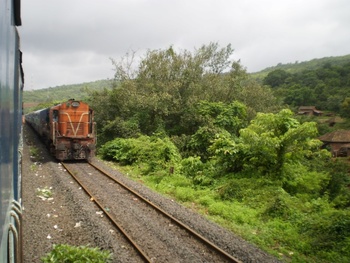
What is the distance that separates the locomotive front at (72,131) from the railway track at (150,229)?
4668mm

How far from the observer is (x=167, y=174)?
1436 cm

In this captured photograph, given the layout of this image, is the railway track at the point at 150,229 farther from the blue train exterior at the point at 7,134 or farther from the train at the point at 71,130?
the blue train exterior at the point at 7,134

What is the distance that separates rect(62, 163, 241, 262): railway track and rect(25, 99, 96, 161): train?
4668 mm

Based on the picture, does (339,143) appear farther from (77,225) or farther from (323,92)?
(77,225)

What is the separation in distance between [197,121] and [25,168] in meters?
11.2

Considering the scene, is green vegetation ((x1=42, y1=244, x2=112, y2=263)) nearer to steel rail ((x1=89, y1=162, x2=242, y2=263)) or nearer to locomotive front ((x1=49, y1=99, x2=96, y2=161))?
steel rail ((x1=89, y1=162, x2=242, y2=263))

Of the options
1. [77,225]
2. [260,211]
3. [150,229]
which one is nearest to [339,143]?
[260,211]

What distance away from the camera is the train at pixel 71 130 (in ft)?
53.3

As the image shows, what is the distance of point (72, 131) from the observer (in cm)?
1661

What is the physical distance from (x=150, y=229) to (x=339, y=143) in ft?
156

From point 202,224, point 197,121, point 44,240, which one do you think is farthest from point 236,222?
point 197,121

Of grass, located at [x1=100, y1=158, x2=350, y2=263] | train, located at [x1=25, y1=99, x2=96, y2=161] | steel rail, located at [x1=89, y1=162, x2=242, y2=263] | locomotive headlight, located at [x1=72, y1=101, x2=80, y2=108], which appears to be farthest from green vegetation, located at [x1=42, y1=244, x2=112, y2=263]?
locomotive headlight, located at [x1=72, y1=101, x2=80, y2=108]

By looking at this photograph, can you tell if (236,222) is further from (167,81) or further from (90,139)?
(167,81)

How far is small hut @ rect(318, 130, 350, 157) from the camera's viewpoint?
47.0m
